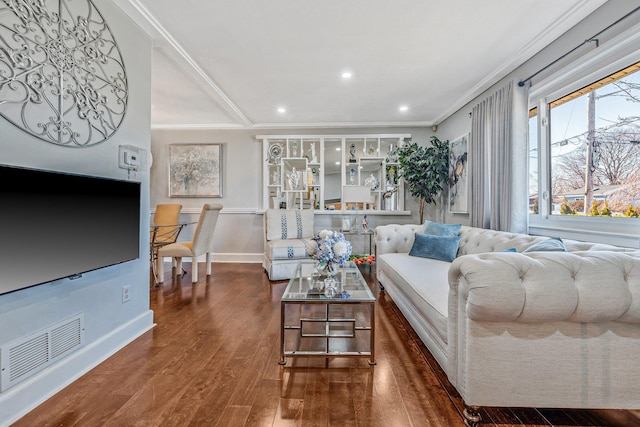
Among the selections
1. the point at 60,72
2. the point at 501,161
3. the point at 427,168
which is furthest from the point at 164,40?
the point at 427,168

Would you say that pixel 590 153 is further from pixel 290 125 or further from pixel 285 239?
pixel 290 125

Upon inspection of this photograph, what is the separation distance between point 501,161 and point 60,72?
3.54m

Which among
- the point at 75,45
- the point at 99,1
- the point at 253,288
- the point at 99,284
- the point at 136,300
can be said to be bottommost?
the point at 253,288

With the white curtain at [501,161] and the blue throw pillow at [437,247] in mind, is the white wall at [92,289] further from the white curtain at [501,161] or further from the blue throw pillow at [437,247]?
the white curtain at [501,161]

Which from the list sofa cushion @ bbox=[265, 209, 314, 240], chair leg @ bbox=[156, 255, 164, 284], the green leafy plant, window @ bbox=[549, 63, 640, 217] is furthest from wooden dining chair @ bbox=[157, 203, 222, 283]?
window @ bbox=[549, 63, 640, 217]

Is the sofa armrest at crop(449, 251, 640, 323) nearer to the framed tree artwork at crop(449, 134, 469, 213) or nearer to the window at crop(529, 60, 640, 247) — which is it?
the window at crop(529, 60, 640, 247)

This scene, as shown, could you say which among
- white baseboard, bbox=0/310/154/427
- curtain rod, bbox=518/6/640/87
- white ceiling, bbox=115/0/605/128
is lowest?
white baseboard, bbox=0/310/154/427

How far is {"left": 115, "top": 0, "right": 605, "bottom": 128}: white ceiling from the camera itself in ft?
7.21

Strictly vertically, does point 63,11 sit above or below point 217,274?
above

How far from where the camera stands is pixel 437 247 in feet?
10.4

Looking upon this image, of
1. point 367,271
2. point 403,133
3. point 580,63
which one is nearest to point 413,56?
point 580,63

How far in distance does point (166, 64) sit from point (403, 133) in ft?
12.2

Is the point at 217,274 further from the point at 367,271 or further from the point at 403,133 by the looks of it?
the point at 403,133

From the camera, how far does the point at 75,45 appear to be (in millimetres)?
1773
